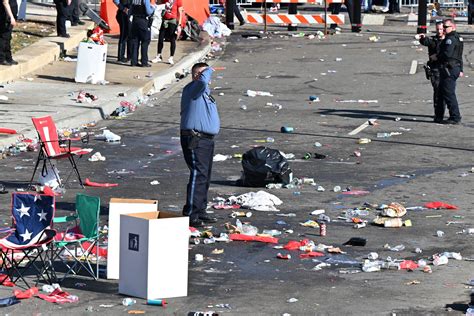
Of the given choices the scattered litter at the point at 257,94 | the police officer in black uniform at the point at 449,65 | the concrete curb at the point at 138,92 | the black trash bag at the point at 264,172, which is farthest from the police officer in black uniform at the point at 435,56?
the black trash bag at the point at 264,172

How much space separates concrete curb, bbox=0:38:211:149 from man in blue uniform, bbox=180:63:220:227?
553cm

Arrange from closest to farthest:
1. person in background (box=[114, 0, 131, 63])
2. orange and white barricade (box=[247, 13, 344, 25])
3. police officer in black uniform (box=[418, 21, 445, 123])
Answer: police officer in black uniform (box=[418, 21, 445, 123]) → person in background (box=[114, 0, 131, 63]) → orange and white barricade (box=[247, 13, 344, 25])

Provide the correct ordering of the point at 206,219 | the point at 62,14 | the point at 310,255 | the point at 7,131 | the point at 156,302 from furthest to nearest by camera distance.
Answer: the point at 62,14 < the point at 7,131 < the point at 206,219 < the point at 310,255 < the point at 156,302

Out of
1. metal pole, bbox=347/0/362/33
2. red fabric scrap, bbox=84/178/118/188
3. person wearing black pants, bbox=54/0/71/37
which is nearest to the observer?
red fabric scrap, bbox=84/178/118/188

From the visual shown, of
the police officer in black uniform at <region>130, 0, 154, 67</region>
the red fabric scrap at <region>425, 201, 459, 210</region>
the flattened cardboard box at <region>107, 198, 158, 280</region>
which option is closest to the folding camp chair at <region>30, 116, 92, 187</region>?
the red fabric scrap at <region>425, 201, 459, 210</region>

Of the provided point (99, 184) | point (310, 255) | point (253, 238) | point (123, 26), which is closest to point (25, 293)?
point (310, 255)

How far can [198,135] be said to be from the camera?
13375mm

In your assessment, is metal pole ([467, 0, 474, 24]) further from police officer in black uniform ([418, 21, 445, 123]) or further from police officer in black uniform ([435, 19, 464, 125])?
police officer in black uniform ([435, 19, 464, 125])

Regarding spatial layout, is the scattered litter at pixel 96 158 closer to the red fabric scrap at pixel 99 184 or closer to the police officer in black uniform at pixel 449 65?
the red fabric scrap at pixel 99 184

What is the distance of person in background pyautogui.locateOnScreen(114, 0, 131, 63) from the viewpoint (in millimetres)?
27094

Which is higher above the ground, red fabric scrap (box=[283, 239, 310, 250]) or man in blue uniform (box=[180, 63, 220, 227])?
man in blue uniform (box=[180, 63, 220, 227])

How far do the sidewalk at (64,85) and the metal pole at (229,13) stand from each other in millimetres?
4732

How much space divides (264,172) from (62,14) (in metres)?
14.2

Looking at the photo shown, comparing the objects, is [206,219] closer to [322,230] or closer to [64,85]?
[322,230]
